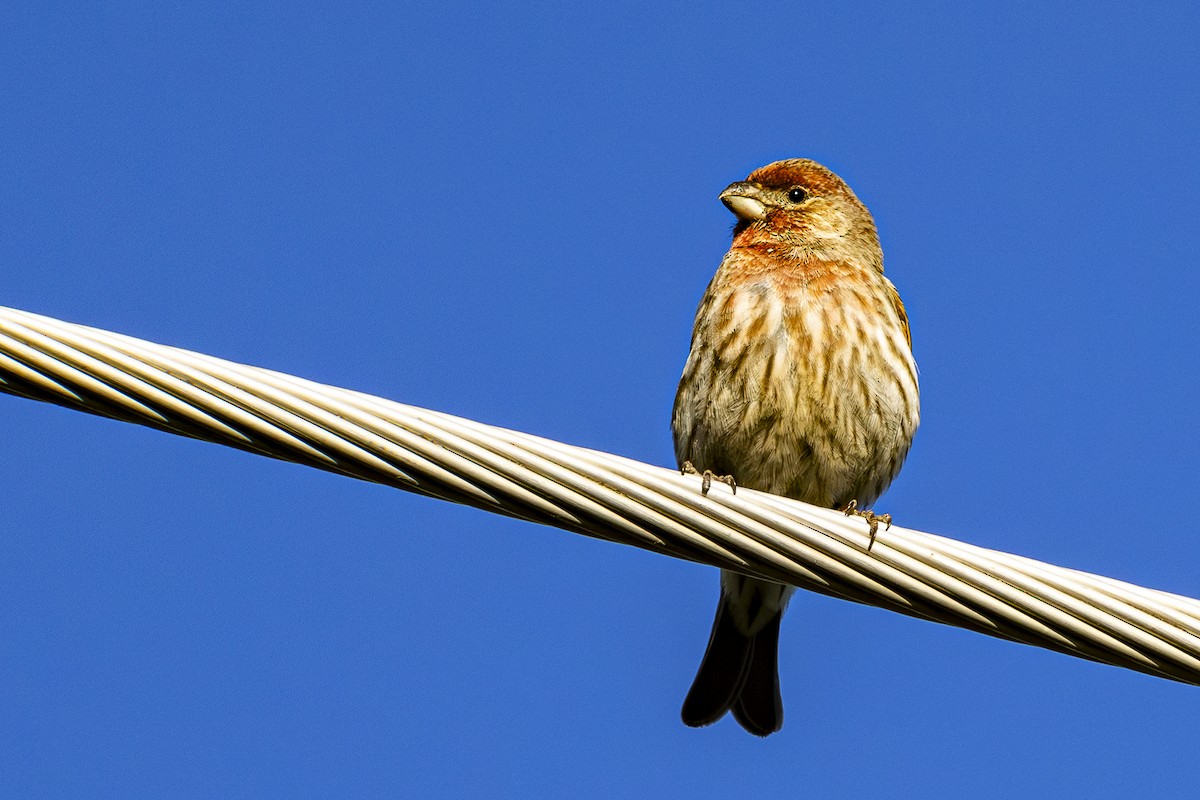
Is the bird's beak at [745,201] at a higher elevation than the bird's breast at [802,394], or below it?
higher

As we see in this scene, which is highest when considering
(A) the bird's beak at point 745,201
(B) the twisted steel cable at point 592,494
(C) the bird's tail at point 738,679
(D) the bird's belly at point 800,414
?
(A) the bird's beak at point 745,201

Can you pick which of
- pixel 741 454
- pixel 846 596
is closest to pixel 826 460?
pixel 741 454

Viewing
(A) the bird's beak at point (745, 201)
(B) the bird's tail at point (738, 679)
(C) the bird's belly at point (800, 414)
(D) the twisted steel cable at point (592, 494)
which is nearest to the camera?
(D) the twisted steel cable at point (592, 494)

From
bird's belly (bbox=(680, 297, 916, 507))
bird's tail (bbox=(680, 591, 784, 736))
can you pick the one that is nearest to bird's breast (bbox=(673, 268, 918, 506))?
bird's belly (bbox=(680, 297, 916, 507))

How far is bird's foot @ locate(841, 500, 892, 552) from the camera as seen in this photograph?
377cm

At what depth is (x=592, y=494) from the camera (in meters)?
3.66

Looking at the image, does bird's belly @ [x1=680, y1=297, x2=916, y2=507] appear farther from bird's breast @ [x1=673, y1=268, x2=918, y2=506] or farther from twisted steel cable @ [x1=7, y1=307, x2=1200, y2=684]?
twisted steel cable @ [x1=7, y1=307, x2=1200, y2=684]

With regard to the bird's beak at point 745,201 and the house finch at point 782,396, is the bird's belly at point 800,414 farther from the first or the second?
the bird's beak at point 745,201

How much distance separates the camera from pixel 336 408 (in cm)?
355

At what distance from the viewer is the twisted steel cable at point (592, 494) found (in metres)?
3.45

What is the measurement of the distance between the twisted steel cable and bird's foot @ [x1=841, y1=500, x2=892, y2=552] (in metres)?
0.02

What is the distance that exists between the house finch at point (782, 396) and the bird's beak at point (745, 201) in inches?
7.1

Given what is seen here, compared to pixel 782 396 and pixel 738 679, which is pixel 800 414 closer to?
pixel 782 396

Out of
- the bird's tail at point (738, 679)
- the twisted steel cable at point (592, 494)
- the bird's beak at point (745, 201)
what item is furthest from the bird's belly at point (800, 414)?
the twisted steel cable at point (592, 494)
